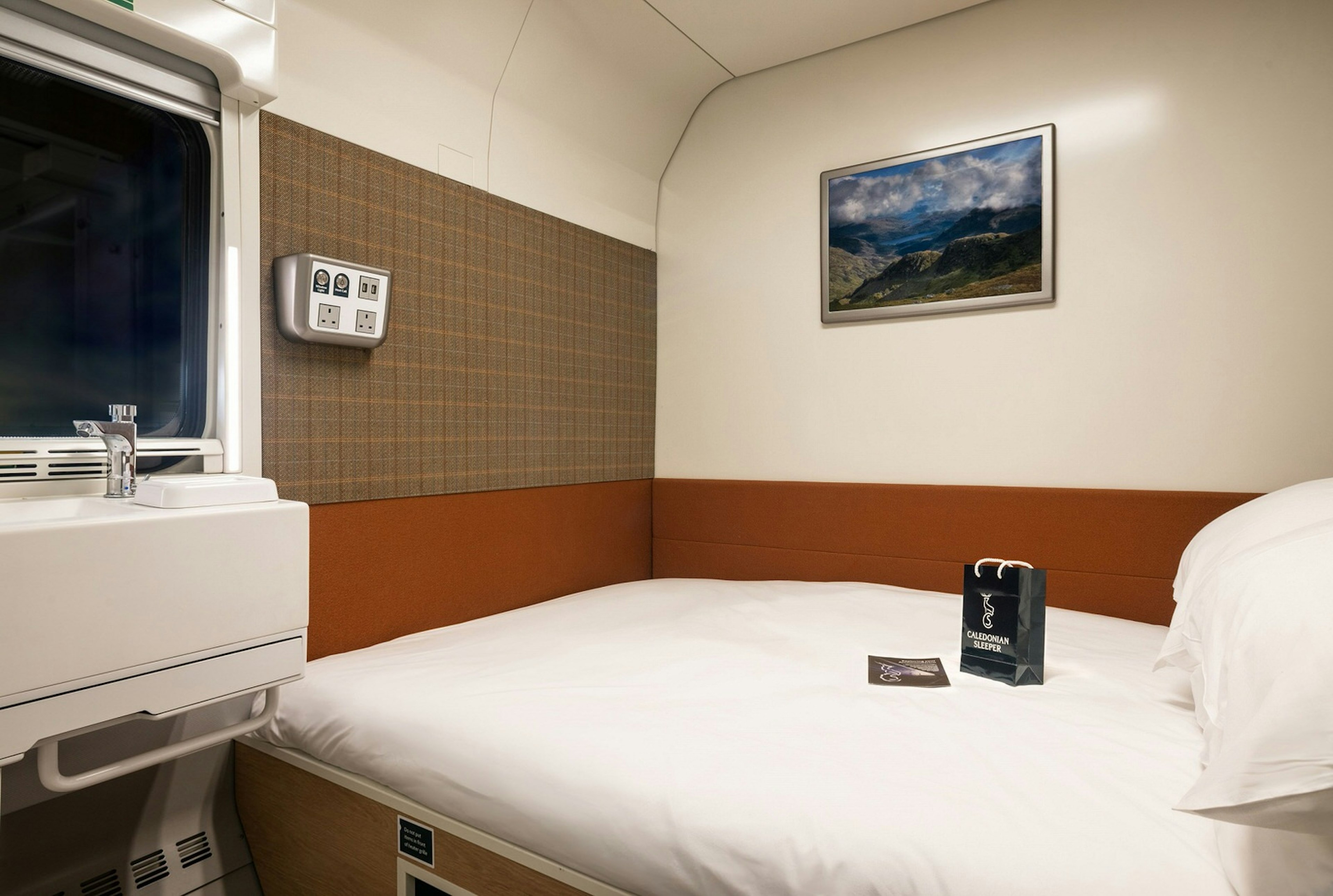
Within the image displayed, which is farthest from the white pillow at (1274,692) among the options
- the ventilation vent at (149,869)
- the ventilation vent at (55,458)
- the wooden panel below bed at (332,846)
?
the ventilation vent at (149,869)

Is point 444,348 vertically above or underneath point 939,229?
underneath

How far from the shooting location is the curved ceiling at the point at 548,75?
74.7 inches

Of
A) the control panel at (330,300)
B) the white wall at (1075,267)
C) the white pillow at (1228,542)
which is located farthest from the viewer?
the white wall at (1075,267)

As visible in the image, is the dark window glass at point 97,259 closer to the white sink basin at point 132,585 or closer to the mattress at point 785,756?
the white sink basin at point 132,585

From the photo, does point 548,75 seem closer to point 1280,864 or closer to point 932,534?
point 932,534

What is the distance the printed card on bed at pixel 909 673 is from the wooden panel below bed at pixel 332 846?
2.33ft

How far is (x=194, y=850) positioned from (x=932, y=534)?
2.23m

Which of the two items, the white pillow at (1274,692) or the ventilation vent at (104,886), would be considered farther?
the ventilation vent at (104,886)

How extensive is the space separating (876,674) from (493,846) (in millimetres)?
797

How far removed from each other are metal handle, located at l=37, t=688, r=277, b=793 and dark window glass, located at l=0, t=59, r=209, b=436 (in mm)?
624

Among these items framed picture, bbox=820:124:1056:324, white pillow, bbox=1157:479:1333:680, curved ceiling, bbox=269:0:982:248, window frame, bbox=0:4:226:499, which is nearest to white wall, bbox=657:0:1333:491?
framed picture, bbox=820:124:1056:324

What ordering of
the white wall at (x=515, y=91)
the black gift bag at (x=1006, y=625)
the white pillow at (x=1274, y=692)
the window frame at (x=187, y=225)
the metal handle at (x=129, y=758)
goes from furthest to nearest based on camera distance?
the white wall at (x=515, y=91)
the black gift bag at (x=1006, y=625)
the window frame at (x=187, y=225)
the metal handle at (x=129, y=758)
the white pillow at (x=1274, y=692)

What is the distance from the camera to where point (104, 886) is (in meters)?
1.50

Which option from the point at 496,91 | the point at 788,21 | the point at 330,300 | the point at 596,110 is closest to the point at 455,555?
the point at 330,300
